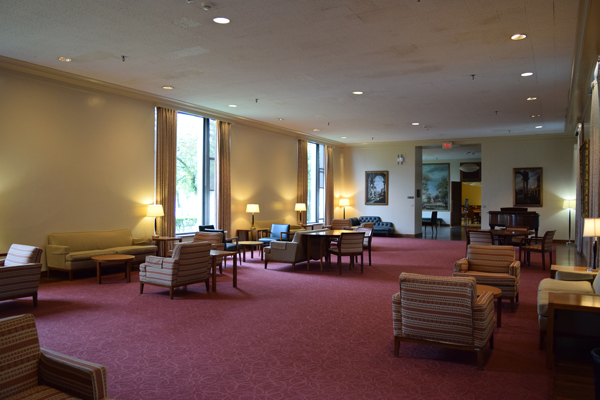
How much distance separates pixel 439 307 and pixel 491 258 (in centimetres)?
306

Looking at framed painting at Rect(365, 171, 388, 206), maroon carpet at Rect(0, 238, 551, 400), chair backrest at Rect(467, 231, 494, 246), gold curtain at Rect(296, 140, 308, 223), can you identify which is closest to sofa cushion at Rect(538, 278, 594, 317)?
maroon carpet at Rect(0, 238, 551, 400)

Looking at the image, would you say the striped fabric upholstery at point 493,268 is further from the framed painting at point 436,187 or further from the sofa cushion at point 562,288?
the framed painting at point 436,187

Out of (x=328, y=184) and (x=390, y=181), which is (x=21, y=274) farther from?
(x=390, y=181)

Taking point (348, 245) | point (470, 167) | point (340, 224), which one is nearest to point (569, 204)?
point (470, 167)

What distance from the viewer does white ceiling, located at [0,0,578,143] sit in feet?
17.5

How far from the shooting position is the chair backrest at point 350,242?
891 centimetres

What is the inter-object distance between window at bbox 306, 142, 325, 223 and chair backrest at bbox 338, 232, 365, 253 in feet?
25.0

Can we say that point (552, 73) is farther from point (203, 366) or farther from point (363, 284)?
point (203, 366)

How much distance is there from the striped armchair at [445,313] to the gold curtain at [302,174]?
11784 mm

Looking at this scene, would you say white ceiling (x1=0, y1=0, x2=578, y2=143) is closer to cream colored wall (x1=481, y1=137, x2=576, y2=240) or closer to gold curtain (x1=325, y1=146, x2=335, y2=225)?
cream colored wall (x1=481, y1=137, x2=576, y2=240)

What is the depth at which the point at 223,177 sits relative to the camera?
12.1 meters

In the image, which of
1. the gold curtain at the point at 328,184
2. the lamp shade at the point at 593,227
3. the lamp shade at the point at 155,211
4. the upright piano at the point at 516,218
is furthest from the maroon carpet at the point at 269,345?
the gold curtain at the point at 328,184

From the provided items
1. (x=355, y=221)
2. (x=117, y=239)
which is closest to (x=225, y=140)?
(x=117, y=239)

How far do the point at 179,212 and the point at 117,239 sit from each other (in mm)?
2183
